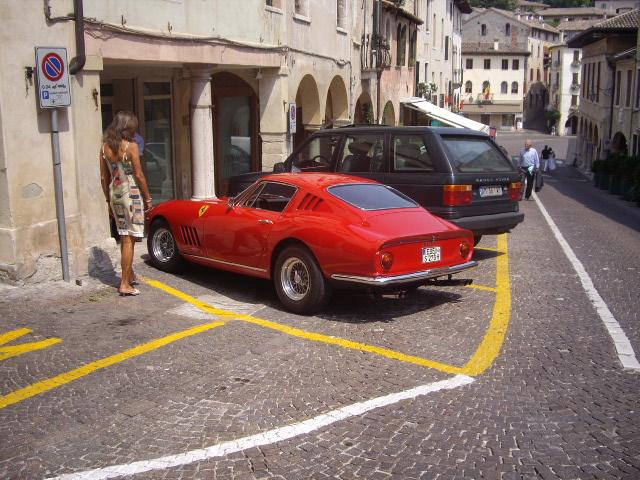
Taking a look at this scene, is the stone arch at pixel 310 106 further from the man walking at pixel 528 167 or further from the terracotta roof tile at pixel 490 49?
the terracotta roof tile at pixel 490 49

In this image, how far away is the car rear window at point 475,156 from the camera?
1002 centimetres

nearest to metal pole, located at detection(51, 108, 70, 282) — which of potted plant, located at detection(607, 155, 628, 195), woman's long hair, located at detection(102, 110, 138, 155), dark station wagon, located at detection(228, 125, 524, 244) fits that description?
woman's long hair, located at detection(102, 110, 138, 155)

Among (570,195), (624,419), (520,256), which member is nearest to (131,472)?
(624,419)

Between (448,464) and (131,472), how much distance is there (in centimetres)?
180

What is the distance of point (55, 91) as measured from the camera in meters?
8.12

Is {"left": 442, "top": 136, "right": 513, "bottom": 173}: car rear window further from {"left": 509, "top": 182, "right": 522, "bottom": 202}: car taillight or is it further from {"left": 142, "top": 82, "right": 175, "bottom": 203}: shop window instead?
{"left": 142, "top": 82, "right": 175, "bottom": 203}: shop window

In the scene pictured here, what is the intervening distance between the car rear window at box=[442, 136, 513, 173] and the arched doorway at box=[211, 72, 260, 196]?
852 cm

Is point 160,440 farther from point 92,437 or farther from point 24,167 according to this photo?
point 24,167

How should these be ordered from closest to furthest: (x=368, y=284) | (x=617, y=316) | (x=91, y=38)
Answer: (x=368, y=284) → (x=617, y=316) → (x=91, y=38)

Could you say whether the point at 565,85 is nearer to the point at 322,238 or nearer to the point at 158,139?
the point at 158,139

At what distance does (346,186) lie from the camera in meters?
8.13

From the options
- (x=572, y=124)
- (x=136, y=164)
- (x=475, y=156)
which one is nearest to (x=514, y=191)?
(x=475, y=156)

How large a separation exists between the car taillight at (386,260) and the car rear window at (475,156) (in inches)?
128

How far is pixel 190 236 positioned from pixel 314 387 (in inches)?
156
